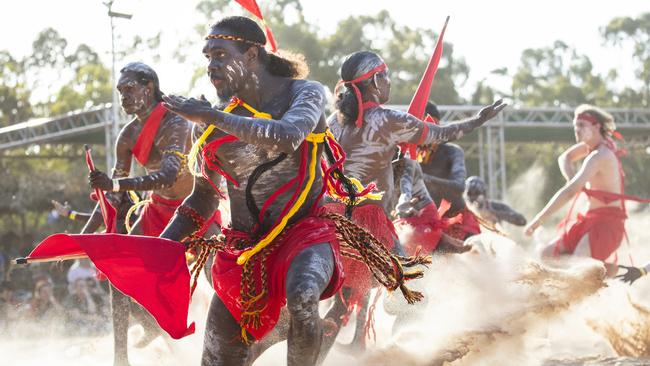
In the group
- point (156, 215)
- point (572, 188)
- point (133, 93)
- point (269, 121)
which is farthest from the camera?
point (572, 188)

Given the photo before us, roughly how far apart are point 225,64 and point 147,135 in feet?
8.03

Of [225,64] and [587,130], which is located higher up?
[225,64]

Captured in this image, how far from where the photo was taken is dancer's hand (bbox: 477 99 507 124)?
6.16 metres

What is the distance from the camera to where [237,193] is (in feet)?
15.1

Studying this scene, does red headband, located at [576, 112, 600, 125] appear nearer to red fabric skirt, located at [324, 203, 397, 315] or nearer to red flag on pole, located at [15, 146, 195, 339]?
red fabric skirt, located at [324, 203, 397, 315]

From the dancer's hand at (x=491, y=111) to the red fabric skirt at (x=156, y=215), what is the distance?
179cm

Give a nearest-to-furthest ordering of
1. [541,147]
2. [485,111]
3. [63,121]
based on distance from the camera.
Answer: [485,111] < [63,121] < [541,147]

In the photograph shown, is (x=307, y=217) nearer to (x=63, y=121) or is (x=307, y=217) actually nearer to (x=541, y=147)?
(x=63, y=121)

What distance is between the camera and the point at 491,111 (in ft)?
20.3

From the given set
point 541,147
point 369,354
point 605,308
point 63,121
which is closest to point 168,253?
point 369,354

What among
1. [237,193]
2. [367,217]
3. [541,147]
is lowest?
[541,147]

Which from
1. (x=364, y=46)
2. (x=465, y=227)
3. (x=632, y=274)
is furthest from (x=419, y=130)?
(x=364, y=46)

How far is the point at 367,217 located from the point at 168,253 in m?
2.39

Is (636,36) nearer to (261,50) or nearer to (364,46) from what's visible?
(364,46)
